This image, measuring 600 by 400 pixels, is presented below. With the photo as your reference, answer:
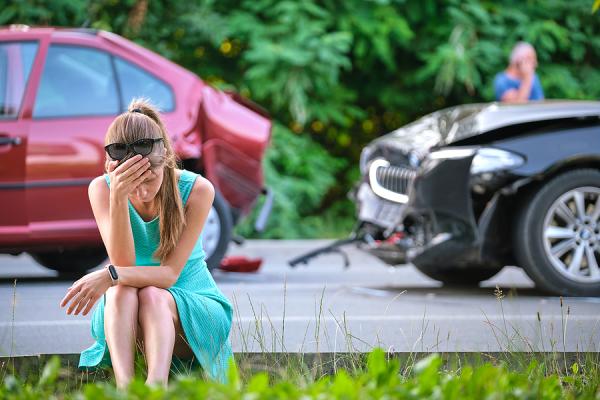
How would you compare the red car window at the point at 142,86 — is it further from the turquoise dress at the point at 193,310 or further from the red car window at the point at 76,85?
the turquoise dress at the point at 193,310

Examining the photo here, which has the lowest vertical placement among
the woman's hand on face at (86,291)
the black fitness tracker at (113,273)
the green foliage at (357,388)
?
the woman's hand on face at (86,291)

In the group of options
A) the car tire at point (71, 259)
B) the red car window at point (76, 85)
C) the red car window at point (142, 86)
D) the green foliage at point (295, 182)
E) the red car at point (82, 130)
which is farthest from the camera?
the green foliage at point (295, 182)

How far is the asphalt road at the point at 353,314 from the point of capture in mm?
5477

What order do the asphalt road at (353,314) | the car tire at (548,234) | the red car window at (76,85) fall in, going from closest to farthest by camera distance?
the asphalt road at (353,314)
the car tire at (548,234)
the red car window at (76,85)

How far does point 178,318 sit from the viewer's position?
4734 millimetres

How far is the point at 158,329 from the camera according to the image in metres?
4.48

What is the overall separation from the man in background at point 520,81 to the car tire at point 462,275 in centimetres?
238

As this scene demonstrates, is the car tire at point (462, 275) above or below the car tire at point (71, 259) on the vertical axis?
above

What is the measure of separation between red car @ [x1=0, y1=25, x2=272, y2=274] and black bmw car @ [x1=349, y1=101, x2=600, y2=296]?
1.90 meters

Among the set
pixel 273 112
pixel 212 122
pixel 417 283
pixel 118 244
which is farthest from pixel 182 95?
pixel 273 112

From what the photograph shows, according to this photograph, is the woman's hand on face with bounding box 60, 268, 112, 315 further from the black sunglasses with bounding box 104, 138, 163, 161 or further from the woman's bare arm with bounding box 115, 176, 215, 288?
the black sunglasses with bounding box 104, 138, 163, 161

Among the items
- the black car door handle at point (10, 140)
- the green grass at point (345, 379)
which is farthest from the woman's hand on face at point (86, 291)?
the black car door handle at point (10, 140)

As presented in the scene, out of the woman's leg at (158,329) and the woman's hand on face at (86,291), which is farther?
the woman's hand on face at (86,291)

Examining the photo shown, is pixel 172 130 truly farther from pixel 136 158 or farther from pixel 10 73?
pixel 136 158
